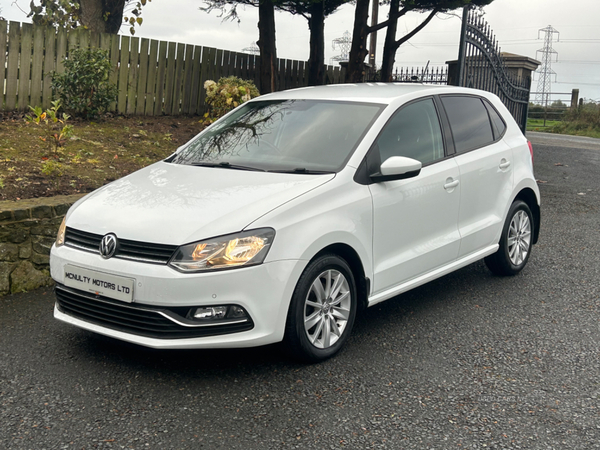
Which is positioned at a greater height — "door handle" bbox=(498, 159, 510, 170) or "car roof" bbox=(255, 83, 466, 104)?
"car roof" bbox=(255, 83, 466, 104)

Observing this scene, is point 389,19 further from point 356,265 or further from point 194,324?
point 194,324

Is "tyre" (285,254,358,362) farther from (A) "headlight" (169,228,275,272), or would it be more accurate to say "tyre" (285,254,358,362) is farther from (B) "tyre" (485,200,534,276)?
(B) "tyre" (485,200,534,276)

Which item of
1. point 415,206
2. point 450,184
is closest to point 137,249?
point 415,206

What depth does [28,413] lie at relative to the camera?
3527 millimetres

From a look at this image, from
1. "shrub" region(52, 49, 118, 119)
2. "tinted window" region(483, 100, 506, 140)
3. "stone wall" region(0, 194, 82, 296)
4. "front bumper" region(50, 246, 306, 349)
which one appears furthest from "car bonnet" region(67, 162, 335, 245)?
"shrub" region(52, 49, 118, 119)

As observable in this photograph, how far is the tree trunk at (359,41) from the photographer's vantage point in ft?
43.0

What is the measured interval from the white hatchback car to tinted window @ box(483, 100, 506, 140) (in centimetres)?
7

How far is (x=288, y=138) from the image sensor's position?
16.1 feet

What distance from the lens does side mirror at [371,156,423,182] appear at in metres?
4.41

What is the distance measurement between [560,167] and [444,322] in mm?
11129

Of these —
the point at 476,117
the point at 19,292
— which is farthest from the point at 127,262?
the point at 476,117

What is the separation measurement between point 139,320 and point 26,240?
2372 millimetres

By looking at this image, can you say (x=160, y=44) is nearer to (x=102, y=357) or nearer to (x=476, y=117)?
(x=476, y=117)

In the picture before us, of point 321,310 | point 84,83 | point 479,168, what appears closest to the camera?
point 321,310
